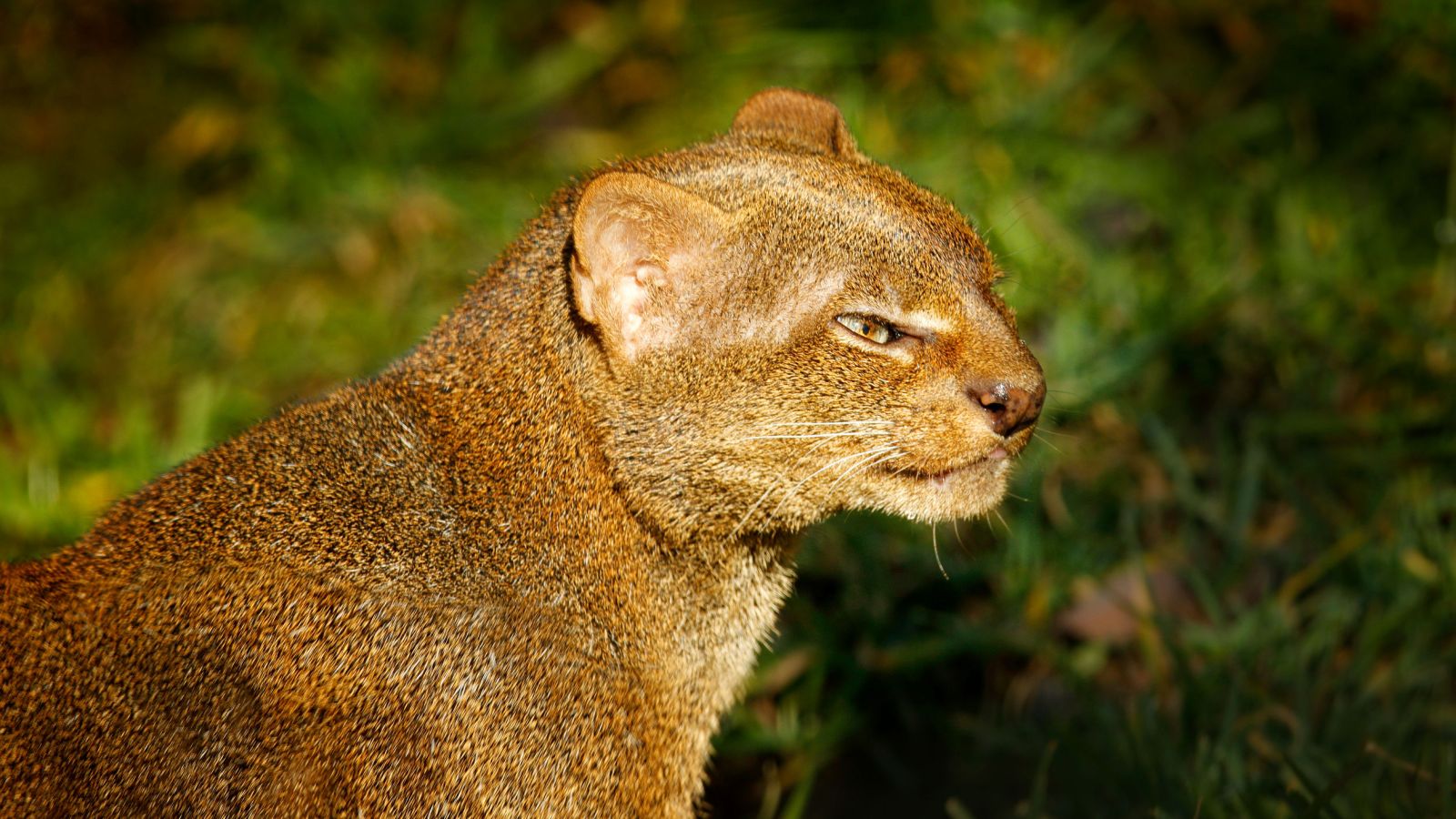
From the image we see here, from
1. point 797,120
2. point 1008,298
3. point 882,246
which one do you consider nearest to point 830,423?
point 882,246

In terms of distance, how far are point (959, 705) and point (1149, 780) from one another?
0.87m

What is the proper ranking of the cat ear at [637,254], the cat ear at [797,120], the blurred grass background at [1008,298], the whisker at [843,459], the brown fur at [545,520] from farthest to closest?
1. the blurred grass background at [1008,298]
2. the cat ear at [797,120]
3. the whisker at [843,459]
4. the cat ear at [637,254]
5. the brown fur at [545,520]

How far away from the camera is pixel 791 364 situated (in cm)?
305

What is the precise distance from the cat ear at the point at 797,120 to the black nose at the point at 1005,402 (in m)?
0.87

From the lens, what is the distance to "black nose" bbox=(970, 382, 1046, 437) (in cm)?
297

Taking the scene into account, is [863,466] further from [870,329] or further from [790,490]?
[870,329]

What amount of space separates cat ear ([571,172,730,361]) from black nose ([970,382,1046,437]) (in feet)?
2.12

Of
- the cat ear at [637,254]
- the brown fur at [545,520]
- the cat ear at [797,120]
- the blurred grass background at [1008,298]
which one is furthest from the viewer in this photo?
the blurred grass background at [1008,298]

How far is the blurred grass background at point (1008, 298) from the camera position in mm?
4234

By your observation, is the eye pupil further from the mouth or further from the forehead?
the mouth

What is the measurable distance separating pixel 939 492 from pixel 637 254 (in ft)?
2.71

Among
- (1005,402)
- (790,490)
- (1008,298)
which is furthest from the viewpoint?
(1008,298)

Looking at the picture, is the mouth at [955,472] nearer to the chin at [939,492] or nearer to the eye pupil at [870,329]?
the chin at [939,492]

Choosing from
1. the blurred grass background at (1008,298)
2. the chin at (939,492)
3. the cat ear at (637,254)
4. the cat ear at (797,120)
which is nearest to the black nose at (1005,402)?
the chin at (939,492)
